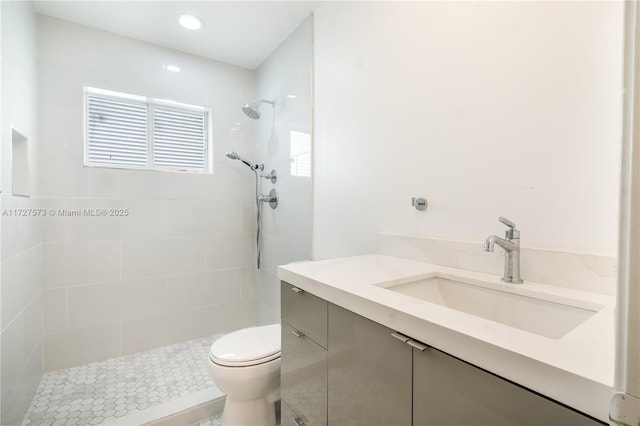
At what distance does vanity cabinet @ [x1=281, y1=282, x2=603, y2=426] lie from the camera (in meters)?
0.50

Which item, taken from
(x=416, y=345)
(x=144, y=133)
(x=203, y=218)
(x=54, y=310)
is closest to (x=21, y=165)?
(x=144, y=133)

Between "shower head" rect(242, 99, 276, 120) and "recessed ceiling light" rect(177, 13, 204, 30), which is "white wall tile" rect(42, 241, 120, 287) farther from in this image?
"recessed ceiling light" rect(177, 13, 204, 30)

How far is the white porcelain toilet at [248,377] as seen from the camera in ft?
4.48

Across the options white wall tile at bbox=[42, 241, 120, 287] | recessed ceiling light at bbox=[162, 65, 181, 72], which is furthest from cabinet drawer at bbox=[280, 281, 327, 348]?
recessed ceiling light at bbox=[162, 65, 181, 72]

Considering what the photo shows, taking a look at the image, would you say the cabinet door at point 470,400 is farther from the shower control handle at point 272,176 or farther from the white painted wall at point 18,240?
the shower control handle at point 272,176

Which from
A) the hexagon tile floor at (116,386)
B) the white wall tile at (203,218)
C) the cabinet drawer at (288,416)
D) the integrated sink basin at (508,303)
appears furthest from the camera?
the white wall tile at (203,218)

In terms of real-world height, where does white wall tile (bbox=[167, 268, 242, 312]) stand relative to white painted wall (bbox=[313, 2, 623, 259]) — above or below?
below

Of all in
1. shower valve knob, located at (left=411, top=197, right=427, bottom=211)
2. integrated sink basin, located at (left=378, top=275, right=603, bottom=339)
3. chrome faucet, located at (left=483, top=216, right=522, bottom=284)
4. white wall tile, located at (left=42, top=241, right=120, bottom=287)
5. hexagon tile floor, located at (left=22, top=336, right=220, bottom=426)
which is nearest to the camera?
integrated sink basin, located at (left=378, top=275, right=603, bottom=339)

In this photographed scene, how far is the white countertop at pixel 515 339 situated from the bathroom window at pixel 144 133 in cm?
204

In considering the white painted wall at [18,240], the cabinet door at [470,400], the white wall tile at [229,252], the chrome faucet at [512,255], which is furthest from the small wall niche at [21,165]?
the chrome faucet at [512,255]

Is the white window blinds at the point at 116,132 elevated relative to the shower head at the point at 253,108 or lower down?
lower down

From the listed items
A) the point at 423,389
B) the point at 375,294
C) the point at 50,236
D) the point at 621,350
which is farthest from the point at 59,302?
the point at 621,350

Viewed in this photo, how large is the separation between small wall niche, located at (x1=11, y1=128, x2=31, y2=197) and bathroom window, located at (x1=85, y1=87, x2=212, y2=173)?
0.42 meters

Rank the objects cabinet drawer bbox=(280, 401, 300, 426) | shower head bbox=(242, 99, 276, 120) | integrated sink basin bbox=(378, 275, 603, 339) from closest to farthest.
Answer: integrated sink basin bbox=(378, 275, 603, 339)
cabinet drawer bbox=(280, 401, 300, 426)
shower head bbox=(242, 99, 276, 120)
